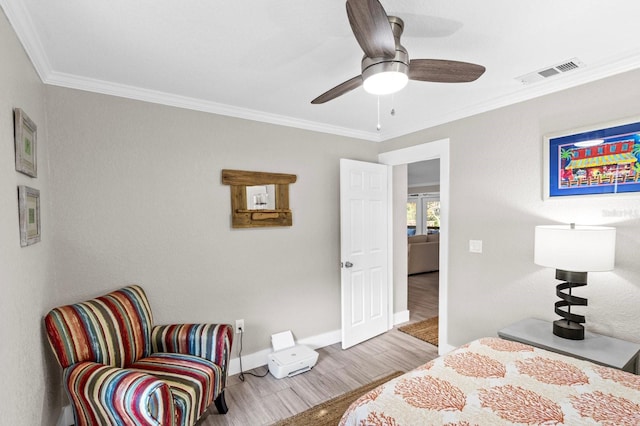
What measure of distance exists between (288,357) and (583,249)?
238 cm

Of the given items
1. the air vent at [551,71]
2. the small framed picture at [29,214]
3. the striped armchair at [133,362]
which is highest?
the air vent at [551,71]

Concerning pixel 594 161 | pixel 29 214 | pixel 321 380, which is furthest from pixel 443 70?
pixel 321 380

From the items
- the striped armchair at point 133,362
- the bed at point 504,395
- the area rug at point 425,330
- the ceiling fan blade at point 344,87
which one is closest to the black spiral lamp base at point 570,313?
the bed at point 504,395

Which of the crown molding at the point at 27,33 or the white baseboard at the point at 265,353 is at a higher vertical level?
the crown molding at the point at 27,33

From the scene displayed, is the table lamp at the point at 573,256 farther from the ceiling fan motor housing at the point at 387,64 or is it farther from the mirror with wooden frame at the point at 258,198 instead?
the mirror with wooden frame at the point at 258,198

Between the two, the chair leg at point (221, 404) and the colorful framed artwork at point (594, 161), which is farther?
the chair leg at point (221, 404)

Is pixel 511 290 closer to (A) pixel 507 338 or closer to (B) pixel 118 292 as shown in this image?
(A) pixel 507 338

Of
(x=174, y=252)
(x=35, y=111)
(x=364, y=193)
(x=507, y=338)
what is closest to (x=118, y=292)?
(x=174, y=252)

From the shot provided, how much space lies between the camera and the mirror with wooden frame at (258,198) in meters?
2.78

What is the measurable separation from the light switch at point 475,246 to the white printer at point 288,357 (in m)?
1.74

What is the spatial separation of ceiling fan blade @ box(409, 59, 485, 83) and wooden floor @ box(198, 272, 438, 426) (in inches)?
93.2

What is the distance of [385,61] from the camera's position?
1374mm

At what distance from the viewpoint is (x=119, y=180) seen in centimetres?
230

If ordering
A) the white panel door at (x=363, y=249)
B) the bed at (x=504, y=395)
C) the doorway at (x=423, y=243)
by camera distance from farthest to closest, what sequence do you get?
the doorway at (x=423, y=243)
the white panel door at (x=363, y=249)
the bed at (x=504, y=395)
